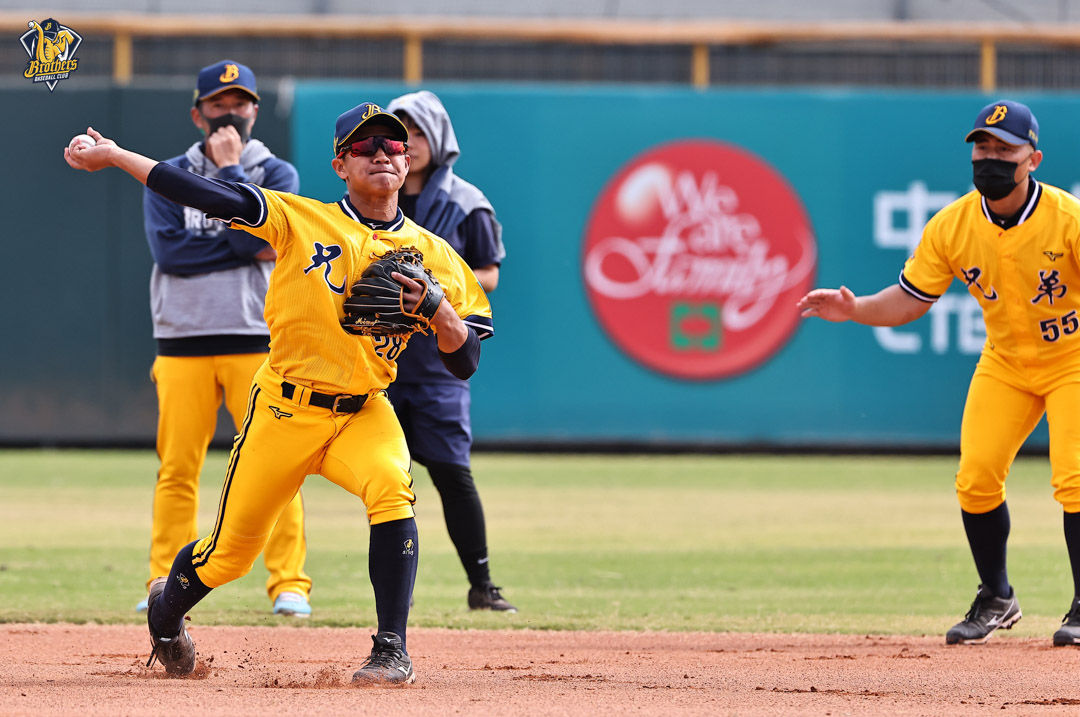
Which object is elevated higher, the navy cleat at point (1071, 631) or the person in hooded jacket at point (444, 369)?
the person in hooded jacket at point (444, 369)

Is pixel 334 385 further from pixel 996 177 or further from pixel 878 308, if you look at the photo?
pixel 996 177

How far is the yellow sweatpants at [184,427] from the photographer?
6.41 m

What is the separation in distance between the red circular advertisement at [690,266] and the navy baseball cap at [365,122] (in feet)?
32.7

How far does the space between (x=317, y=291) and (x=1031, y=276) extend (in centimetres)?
307

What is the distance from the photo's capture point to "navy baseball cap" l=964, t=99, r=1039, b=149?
6.14 meters

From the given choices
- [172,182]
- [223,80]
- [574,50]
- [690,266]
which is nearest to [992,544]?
[172,182]

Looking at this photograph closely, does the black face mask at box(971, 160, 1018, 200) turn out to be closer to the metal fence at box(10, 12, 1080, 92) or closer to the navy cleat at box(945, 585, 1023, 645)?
the navy cleat at box(945, 585, 1023, 645)

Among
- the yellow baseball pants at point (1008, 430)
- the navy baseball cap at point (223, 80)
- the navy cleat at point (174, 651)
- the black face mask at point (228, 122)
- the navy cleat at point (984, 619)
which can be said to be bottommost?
the navy cleat at point (984, 619)

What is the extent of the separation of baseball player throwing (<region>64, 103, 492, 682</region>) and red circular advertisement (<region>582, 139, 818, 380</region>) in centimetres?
990

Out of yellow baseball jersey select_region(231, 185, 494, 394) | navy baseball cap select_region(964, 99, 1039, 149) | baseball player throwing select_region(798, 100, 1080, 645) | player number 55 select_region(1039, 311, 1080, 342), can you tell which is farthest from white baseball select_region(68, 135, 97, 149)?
player number 55 select_region(1039, 311, 1080, 342)

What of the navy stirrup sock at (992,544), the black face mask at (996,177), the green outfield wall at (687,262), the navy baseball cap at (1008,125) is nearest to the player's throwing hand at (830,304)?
the black face mask at (996,177)

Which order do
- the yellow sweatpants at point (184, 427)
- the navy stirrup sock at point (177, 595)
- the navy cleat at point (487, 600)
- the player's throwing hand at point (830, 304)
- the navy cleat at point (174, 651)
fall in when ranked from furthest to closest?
the navy cleat at point (487, 600) → the yellow sweatpants at point (184, 427) → the player's throwing hand at point (830, 304) → the navy cleat at point (174, 651) → the navy stirrup sock at point (177, 595)

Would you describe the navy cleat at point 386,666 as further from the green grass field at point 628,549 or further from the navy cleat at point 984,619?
the navy cleat at point 984,619

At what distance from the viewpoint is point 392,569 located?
484 cm
